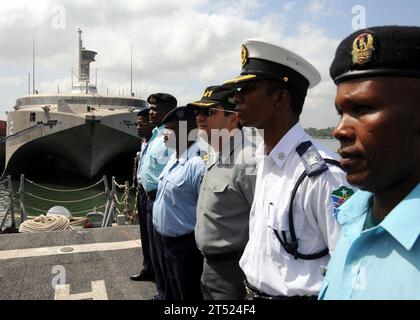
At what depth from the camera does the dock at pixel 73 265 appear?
4078mm

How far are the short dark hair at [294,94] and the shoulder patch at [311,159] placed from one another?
0.80 feet

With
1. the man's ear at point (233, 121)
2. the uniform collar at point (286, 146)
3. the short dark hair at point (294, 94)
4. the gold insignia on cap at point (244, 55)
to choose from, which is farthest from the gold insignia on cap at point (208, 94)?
the uniform collar at point (286, 146)

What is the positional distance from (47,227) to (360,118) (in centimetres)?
694

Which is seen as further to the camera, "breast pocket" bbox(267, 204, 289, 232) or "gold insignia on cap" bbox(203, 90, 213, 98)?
"gold insignia on cap" bbox(203, 90, 213, 98)

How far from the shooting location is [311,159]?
5.43ft

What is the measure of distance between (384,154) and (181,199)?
231 centimetres


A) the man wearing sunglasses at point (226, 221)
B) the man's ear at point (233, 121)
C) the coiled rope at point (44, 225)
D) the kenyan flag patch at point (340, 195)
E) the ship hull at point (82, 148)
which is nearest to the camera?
the kenyan flag patch at point (340, 195)

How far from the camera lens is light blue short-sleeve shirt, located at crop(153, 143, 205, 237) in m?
3.06

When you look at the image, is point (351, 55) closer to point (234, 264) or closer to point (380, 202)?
point (380, 202)

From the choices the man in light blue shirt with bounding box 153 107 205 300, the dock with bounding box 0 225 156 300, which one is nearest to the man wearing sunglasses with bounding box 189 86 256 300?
the man in light blue shirt with bounding box 153 107 205 300

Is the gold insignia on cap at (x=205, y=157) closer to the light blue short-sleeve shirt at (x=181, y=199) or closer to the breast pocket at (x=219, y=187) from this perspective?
the light blue short-sleeve shirt at (x=181, y=199)

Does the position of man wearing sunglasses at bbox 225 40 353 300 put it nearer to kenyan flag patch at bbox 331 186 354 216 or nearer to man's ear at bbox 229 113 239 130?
kenyan flag patch at bbox 331 186 354 216

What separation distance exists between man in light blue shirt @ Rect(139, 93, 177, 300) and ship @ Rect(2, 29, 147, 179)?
1510 cm

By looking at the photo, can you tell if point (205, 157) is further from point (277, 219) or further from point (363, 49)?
point (363, 49)
